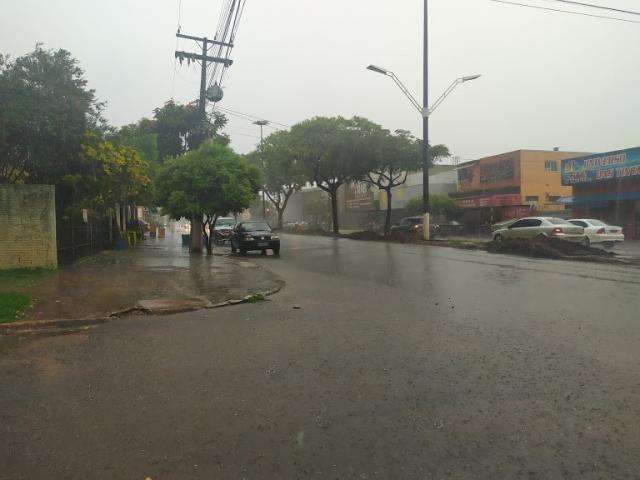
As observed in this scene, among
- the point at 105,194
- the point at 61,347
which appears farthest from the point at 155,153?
the point at 61,347

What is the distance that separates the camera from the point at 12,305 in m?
8.62

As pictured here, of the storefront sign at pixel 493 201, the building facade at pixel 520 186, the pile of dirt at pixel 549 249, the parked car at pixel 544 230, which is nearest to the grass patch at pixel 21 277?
the pile of dirt at pixel 549 249

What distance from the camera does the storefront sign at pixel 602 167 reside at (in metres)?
29.7

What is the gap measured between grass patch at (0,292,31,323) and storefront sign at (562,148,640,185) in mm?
31354

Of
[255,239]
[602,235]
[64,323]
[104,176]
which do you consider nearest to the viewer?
[64,323]

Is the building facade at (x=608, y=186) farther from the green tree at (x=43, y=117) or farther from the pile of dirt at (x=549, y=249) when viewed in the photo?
the green tree at (x=43, y=117)

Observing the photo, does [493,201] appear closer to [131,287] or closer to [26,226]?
[131,287]

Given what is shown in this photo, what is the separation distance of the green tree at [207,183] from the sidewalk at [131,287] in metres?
5.25

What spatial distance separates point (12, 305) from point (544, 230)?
1999cm

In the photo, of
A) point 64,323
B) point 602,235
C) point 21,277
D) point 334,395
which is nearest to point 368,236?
point 602,235

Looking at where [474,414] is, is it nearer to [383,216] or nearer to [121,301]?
[121,301]

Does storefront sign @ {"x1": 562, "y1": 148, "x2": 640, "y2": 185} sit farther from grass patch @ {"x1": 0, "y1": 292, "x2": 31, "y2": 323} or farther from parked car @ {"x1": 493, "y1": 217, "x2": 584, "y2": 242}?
grass patch @ {"x1": 0, "y1": 292, "x2": 31, "y2": 323}

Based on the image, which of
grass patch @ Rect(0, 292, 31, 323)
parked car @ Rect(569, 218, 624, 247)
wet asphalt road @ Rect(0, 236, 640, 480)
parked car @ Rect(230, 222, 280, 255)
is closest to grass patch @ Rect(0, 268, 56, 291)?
grass patch @ Rect(0, 292, 31, 323)

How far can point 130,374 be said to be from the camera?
533 centimetres
